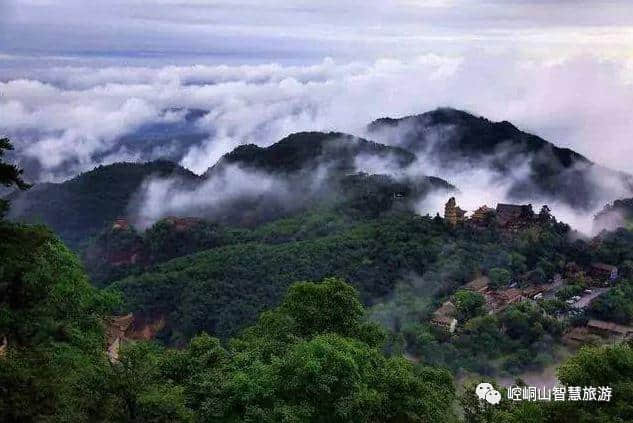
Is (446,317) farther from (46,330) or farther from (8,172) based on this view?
(8,172)

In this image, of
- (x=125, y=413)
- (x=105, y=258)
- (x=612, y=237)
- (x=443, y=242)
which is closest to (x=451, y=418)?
(x=125, y=413)

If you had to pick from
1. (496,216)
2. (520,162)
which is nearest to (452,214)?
(496,216)

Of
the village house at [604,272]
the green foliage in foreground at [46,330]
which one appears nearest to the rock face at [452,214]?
the village house at [604,272]

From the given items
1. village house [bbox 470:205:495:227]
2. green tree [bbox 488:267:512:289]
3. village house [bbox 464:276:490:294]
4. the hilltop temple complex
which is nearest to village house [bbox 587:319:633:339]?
green tree [bbox 488:267:512:289]

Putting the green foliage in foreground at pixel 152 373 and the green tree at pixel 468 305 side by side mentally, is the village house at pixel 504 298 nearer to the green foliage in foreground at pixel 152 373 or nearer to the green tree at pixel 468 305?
the green tree at pixel 468 305

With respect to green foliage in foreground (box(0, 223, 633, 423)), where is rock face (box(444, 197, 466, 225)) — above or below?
below

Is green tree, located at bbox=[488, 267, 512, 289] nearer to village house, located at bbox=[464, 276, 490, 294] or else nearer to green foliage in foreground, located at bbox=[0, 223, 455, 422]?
village house, located at bbox=[464, 276, 490, 294]

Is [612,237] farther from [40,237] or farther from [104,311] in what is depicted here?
[40,237]
